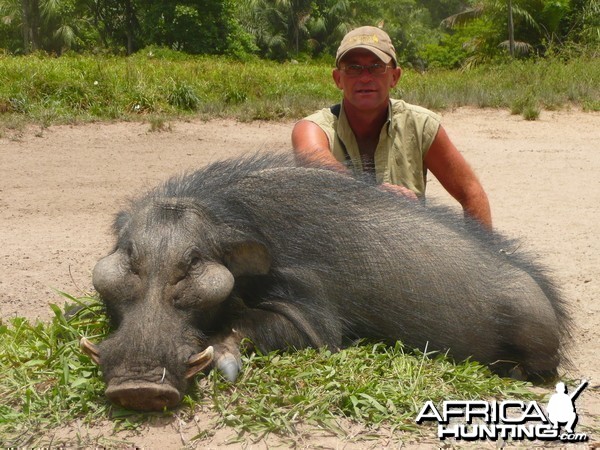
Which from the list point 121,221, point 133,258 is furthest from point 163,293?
point 121,221

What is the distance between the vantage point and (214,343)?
3357mm

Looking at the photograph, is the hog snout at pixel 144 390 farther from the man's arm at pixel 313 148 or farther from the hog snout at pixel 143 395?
the man's arm at pixel 313 148

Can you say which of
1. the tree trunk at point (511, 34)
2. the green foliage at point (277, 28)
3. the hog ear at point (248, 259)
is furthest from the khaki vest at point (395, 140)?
the tree trunk at point (511, 34)

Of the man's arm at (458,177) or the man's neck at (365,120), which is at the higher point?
the man's neck at (365,120)

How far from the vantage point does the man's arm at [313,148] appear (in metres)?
4.12

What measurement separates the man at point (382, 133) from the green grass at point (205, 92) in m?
7.27

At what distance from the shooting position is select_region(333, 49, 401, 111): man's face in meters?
4.59

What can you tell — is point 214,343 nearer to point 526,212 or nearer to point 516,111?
point 526,212

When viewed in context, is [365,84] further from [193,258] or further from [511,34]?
[511,34]

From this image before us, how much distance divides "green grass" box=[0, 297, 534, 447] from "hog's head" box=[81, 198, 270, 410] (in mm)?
128

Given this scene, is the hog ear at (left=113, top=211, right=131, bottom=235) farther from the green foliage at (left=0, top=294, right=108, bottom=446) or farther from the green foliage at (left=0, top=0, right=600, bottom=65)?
the green foliage at (left=0, top=0, right=600, bottom=65)

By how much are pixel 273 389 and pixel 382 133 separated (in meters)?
2.18

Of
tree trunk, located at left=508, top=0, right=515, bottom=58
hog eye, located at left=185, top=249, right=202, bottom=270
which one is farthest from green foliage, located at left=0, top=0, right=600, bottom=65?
hog eye, located at left=185, top=249, right=202, bottom=270

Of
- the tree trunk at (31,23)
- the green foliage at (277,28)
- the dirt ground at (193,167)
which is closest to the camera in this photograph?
the dirt ground at (193,167)
